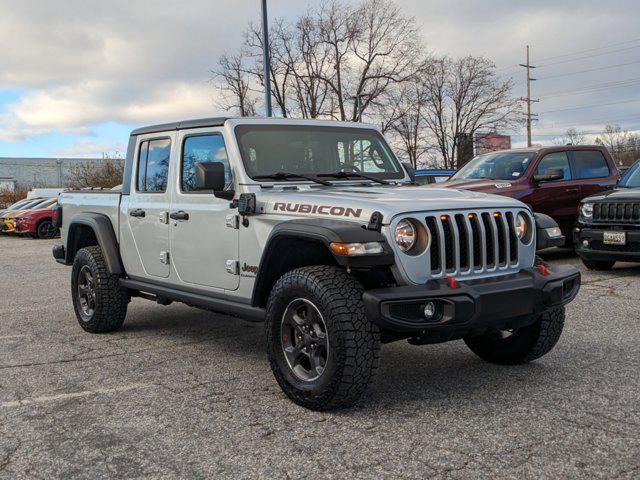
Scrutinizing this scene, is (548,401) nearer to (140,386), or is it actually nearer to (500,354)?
(500,354)

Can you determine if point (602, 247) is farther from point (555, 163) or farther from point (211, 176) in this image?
point (211, 176)

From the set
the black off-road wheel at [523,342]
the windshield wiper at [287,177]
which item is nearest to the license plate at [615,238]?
the black off-road wheel at [523,342]

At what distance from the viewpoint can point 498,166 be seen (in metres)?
11.6

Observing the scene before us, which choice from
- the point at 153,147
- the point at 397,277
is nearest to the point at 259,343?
the point at 153,147

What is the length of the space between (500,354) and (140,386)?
2.54 m

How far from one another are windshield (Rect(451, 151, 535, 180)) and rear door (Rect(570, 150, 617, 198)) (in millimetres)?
1006

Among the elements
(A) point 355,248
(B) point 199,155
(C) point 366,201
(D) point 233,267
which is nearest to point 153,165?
(B) point 199,155

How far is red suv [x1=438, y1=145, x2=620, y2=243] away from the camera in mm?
11000

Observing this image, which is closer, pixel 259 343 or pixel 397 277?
pixel 397 277

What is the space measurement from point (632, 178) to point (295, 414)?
7.80m

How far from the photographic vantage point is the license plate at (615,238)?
909 cm

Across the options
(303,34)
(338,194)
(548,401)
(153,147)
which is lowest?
(548,401)

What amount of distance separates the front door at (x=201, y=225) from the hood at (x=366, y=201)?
0.41m

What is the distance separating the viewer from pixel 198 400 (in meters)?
4.38
